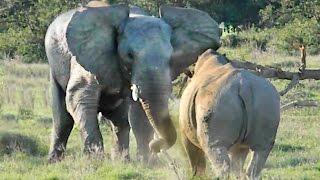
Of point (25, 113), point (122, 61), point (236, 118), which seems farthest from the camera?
point (25, 113)

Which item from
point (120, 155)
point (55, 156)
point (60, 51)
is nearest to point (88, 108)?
point (120, 155)

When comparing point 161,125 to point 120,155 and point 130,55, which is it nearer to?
point 130,55

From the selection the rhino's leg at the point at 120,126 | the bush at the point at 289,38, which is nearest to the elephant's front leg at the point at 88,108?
the rhino's leg at the point at 120,126

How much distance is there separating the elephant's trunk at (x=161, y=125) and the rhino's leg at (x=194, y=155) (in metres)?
0.43

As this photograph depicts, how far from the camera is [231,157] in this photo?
334 inches

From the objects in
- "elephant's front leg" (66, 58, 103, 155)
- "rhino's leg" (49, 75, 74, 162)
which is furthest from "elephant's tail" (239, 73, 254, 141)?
"rhino's leg" (49, 75, 74, 162)

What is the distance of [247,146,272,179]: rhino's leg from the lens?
7.93m

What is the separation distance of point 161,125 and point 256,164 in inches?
68.8

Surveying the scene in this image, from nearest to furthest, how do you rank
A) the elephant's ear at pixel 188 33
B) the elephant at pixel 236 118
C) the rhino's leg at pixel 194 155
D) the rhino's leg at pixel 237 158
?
the elephant at pixel 236 118 → the rhino's leg at pixel 237 158 → the rhino's leg at pixel 194 155 → the elephant's ear at pixel 188 33

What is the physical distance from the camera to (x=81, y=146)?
12.4 metres

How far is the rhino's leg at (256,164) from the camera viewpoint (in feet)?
26.0

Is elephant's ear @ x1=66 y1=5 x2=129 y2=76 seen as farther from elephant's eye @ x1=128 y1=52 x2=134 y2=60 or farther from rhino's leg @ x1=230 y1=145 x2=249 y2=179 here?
rhino's leg @ x1=230 y1=145 x2=249 y2=179

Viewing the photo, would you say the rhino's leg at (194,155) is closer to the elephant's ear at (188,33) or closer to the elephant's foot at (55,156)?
the elephant's ear at (188,33)

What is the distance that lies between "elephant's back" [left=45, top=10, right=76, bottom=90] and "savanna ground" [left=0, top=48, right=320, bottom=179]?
97 cm
